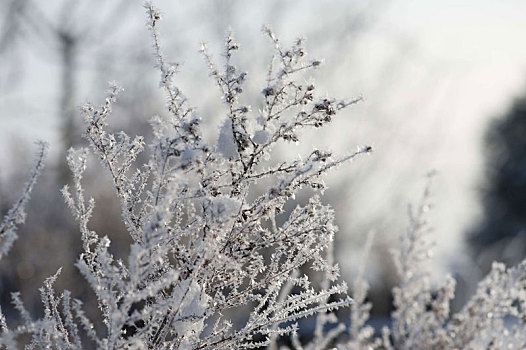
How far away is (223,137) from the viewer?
2010 millimetres

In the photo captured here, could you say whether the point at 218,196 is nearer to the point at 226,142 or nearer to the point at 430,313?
the point at 226,142

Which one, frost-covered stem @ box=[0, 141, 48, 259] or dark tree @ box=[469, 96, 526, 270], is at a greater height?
dark tree @ box=[469, 96, 526, 270]

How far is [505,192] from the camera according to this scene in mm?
22375

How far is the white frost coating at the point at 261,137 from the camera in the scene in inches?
79.6


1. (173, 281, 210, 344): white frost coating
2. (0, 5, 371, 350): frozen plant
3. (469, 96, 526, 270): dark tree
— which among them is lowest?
(173, 281, 210, 344): white frost coating

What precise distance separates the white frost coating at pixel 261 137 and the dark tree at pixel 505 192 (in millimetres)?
21565

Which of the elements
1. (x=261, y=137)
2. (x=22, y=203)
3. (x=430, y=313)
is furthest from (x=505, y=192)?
(x=22, y=203)

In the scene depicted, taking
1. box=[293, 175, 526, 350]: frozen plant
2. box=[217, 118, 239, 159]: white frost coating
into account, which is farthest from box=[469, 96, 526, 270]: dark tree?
box=[217, 118, 239, 159]: white frost coating

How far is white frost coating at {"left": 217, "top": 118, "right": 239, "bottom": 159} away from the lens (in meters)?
2.00

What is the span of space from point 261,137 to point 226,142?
11 cm

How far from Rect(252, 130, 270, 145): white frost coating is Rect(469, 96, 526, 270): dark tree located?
21.6 meters

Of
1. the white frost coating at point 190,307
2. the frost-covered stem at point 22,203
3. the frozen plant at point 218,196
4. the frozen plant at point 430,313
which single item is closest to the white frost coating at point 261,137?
the frozen plant at point 218,196

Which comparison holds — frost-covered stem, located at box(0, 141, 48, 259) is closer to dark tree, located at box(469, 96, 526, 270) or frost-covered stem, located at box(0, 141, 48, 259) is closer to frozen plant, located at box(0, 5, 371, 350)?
frozen plant, located at box(0, 5, 371, 350)

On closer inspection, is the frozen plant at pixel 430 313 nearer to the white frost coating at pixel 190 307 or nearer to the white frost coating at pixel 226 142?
the white frost coating at pixel 190 307
